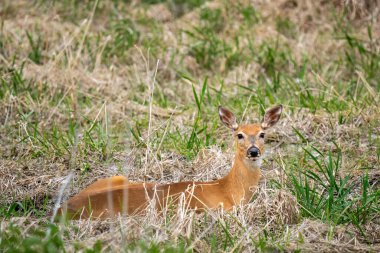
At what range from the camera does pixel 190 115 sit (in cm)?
810

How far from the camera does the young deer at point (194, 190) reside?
226 inches

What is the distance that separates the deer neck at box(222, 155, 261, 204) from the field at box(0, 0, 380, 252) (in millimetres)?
116

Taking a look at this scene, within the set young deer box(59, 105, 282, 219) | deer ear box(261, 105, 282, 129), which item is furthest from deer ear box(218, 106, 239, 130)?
deer ear box(261, 105, 282, 129)

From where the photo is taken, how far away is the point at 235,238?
17.4 ft

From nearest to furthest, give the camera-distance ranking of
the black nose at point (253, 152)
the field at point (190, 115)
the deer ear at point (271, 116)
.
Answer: the field at point (190, 115)
the black nose at point (253, 152)
the deer ear at point (271, 116)

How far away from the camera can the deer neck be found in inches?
242

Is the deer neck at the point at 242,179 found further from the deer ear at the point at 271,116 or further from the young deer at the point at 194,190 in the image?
the deer ear at the point at 271,116

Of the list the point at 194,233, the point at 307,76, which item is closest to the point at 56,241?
the point at 194,233

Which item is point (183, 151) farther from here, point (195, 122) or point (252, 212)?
point (252, 212)

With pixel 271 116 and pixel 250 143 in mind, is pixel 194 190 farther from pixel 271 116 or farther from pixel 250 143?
pixel 271 116

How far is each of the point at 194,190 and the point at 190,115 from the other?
7.16 ft

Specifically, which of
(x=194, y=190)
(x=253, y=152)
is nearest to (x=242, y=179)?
(x=253, y=152)

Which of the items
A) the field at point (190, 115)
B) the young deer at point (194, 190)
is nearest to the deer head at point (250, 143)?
the young deer at point (194, 190)

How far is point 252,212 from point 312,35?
189 inches
